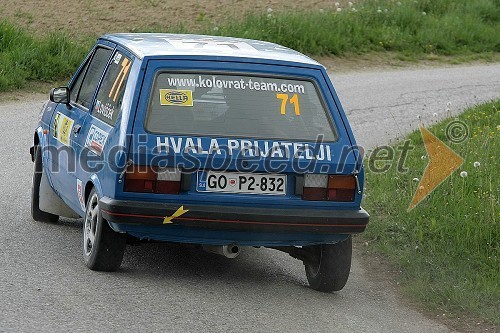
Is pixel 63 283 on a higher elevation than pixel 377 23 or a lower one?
higher

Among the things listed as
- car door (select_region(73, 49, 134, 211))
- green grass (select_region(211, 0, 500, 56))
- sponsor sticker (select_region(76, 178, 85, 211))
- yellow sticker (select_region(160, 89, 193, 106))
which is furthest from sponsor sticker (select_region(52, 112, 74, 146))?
green grass (select_region(211, 0, 500, 56))

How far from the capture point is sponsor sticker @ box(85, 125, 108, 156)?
23.2ft

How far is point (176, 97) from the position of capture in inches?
272

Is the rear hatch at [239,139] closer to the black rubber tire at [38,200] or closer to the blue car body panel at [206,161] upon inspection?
the blue car body panel at [206,161]

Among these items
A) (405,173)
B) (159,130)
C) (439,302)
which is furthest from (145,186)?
(405,173)

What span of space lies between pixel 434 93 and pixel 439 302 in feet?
32.1

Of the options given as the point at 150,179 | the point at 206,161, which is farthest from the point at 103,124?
the point at 206,161

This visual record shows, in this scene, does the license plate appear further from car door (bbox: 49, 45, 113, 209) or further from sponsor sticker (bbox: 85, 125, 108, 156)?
car door (bbox: 49, 45, 113, 209)

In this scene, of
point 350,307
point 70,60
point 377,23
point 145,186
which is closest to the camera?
point 145,186

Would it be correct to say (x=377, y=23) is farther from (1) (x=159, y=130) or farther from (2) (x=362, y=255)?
(1) (x=159, y=130)

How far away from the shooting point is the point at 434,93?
659 inches

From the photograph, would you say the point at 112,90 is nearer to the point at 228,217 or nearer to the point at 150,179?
the point at 150,179

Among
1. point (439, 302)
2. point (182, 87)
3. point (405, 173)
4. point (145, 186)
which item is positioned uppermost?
point (182, 87)

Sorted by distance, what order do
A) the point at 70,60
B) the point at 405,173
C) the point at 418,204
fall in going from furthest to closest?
the point at 70,60
the point at 405,173
the point at 418,204
